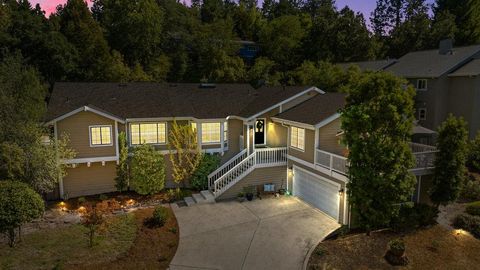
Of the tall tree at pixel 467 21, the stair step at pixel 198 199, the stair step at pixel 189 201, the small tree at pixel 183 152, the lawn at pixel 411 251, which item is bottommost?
the lawn at pixel 411 251

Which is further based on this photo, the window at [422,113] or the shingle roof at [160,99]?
the window at [422,113]

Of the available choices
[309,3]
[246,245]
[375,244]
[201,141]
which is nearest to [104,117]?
[201,141]

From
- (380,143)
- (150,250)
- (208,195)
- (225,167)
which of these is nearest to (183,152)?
(225,167)

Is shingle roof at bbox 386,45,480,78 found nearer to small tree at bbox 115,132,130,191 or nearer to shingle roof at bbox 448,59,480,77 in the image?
shingle roof at bbox 448,59,480,77

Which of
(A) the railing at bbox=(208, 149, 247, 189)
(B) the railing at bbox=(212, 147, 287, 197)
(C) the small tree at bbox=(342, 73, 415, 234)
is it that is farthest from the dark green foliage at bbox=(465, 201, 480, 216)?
(A) the railing at bbox=(208, 149, 247, 189)

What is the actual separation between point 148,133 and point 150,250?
30.8 feet

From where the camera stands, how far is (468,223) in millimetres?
17141

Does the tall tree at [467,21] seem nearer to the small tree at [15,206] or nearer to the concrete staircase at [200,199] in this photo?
the concrete staircase at [200,199]

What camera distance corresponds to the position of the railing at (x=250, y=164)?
808 inches

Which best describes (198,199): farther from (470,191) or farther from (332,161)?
(470,191)

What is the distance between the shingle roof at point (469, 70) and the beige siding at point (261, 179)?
73.3 feet

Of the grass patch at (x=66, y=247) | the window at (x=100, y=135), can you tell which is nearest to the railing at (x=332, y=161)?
the grass patch at (x=66, y=247)

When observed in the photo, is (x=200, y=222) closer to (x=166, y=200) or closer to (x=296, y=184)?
(x=166, y=200)

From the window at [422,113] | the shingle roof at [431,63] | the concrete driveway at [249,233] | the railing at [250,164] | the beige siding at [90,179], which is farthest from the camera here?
the window at [422,113]
